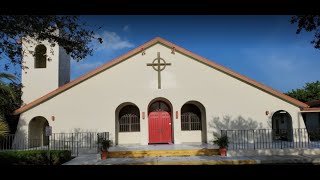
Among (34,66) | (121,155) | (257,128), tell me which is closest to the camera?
(121,155)

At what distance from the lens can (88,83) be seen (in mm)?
21062

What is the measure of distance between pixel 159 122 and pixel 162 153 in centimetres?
499

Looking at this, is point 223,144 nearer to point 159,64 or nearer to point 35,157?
point 159,64

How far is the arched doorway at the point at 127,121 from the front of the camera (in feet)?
71.5

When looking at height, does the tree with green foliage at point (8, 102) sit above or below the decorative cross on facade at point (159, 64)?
below

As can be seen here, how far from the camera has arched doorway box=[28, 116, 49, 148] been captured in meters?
21.4

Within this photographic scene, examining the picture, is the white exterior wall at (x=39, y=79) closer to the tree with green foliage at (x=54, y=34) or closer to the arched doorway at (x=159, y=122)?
the arched doorway at (x=159, y=122)

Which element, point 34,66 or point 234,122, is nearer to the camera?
A: point 234,122

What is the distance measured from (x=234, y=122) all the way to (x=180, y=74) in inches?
184

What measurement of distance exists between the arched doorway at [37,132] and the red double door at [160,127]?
7.52 meters

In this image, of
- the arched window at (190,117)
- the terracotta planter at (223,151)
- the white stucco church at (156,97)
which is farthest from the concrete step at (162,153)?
the arched window at (190,117)
